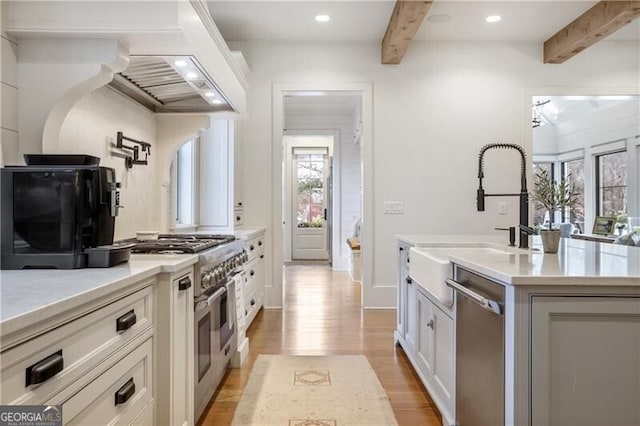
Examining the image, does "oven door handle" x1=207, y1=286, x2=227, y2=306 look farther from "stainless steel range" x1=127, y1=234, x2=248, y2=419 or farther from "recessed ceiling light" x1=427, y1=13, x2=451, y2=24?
"recessed ceiling light" x1=427, y1=13, x2=451, y2=24

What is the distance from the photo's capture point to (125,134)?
8.35ft

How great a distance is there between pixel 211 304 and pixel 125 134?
123 cm

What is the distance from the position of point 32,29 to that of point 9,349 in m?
1.45

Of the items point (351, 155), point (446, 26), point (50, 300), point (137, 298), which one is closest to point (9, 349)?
point (50, 300)

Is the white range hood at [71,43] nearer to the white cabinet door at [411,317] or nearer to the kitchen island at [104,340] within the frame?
the kitchen island at [104,340]

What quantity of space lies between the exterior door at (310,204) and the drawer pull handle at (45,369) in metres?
8.17

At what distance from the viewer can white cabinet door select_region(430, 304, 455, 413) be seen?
186 centimetres

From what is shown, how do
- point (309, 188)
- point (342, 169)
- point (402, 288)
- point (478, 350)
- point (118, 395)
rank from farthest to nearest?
1. point (309, 188)
2. point (342, 169)
3. point (402, 288)
4. point (478, 350)
5. point (118, 395)

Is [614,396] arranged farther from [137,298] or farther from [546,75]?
[546,75]

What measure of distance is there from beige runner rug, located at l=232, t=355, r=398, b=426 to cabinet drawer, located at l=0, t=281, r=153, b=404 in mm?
1057

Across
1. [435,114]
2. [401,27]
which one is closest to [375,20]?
[401,27]

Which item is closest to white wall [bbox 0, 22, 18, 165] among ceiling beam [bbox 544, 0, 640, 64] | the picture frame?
ceiling beam [bbox 544, 0, 640, 64]

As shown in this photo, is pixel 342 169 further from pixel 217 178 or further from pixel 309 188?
pixel 217 178

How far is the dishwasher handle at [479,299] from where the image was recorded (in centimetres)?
137
